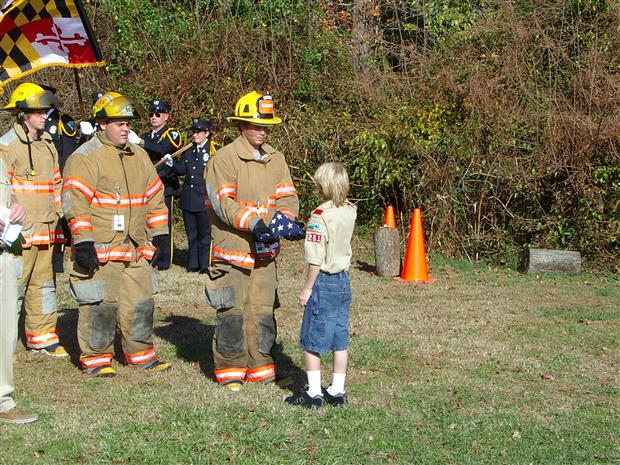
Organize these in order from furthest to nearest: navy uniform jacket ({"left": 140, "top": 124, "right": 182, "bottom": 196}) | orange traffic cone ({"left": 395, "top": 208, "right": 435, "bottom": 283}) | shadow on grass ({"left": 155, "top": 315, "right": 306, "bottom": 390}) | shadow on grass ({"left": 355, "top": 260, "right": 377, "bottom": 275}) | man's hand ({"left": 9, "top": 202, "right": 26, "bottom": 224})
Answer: shadow on grass ({"left": 355, "top": 260, "right": 377, "bottom": 275}) → navy uniform jacket ({"left": 140, "top": 124, "right": 182, "bottom": 196}) → orange traffic cone ({"left": 395, "top": 208, "right": 435, "bottom": 283}) → shadow on grass ({"left": 155, "top": 315, "right": 306, "bottom": 390}) → man's hand ({"left": 9, "top": 202, "right": 26, "bottom": 224})

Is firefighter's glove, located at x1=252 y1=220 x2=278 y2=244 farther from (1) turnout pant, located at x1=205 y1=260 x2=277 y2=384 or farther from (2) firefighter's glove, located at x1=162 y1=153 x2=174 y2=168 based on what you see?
(2) firefighter's glove, located at x1=162 y1=153 x2=174 y2=168

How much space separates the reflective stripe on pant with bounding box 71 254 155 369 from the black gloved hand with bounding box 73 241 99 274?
0.26m

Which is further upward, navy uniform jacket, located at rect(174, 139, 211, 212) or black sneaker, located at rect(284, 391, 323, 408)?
navy uniform jacket, located at rect(174, 139, 211, 212)

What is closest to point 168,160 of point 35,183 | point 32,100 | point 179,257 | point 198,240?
point 198,240

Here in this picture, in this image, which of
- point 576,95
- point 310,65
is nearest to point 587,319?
point 576,95

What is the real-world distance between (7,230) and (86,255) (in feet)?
4.86

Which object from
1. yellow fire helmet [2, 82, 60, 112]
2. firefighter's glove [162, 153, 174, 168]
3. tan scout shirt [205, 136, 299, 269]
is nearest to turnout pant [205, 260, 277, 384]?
tan scout shirt [205, 136, 299, 269]

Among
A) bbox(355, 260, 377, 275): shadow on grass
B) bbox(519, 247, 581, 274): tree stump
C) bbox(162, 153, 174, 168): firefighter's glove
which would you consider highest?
bbox(162, 153, 174, 168): firefighter's glove

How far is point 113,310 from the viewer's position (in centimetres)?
806

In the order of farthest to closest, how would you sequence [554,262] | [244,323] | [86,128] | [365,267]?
[365,267] < [554,262] < [86,128] < [244,323]

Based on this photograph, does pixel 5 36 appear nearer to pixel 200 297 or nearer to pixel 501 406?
pixel 200 297

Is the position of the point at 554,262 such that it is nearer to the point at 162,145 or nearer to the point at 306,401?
the point at 162,145

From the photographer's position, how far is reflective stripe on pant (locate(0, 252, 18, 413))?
20.5ft

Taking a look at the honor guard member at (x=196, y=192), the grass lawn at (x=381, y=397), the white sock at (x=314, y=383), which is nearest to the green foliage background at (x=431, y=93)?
the grass lawn at (x=381, y=397)
